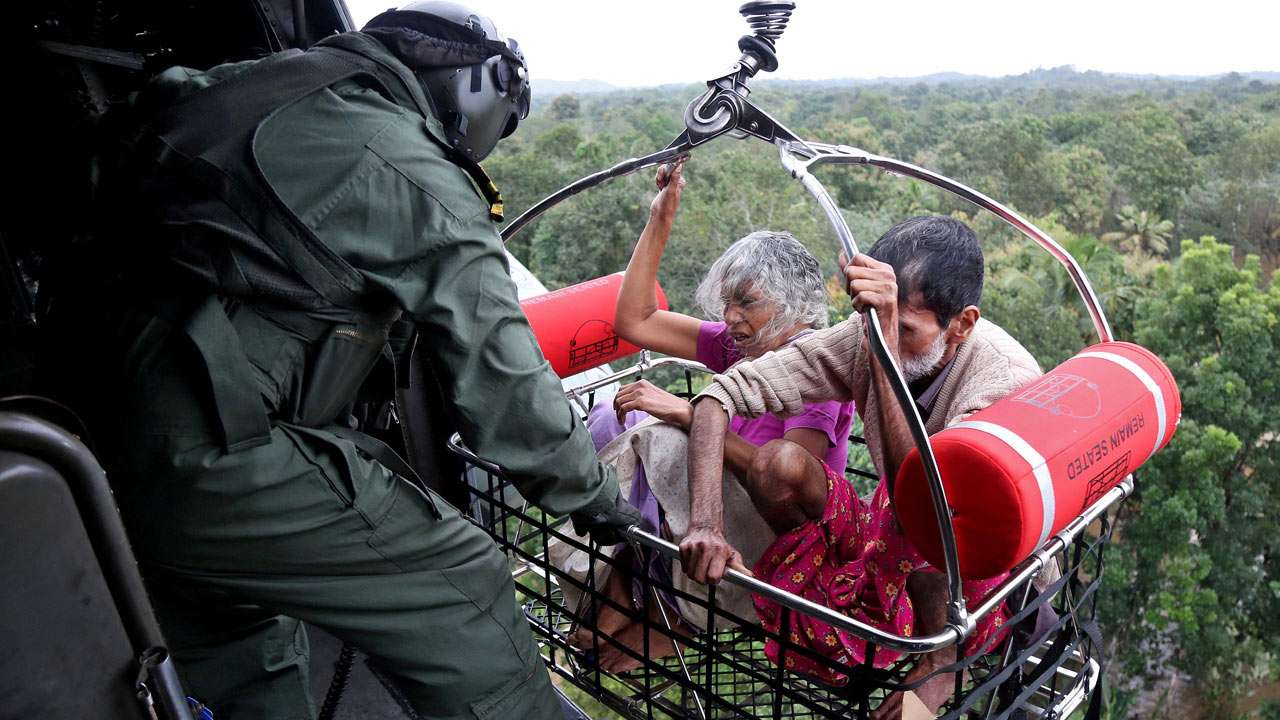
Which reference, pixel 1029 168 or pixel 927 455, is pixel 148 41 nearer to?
pixel 927 455

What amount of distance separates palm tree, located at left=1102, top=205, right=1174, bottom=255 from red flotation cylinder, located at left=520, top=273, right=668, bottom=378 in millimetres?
38325

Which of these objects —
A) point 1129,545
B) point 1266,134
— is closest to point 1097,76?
point 1266,134

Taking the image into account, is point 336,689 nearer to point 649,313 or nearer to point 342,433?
point 342,433

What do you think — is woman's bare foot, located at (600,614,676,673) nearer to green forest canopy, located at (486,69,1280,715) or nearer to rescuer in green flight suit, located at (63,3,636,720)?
rescuer in green flight suit, located at (63,3,636,720)

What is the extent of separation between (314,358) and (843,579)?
41.3 inches

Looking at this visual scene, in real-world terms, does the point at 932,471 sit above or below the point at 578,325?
above

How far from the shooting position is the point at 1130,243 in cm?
3712

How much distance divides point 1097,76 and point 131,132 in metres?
112

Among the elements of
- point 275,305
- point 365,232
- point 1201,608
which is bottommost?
point 1201,608

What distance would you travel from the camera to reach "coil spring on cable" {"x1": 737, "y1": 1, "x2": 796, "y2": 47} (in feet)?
5.78

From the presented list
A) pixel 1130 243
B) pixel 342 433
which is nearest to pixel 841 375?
pixel 342 433

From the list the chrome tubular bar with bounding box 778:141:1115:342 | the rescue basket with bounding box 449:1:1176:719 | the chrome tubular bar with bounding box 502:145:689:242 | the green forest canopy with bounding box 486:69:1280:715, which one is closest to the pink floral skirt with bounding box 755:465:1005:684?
the rescue basket with bounding box 449:1:1176:719

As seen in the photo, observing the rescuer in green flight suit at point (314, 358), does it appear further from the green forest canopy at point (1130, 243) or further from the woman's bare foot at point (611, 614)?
the green forest canopy at point (1130, 243)

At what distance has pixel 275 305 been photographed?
1.52 meters
